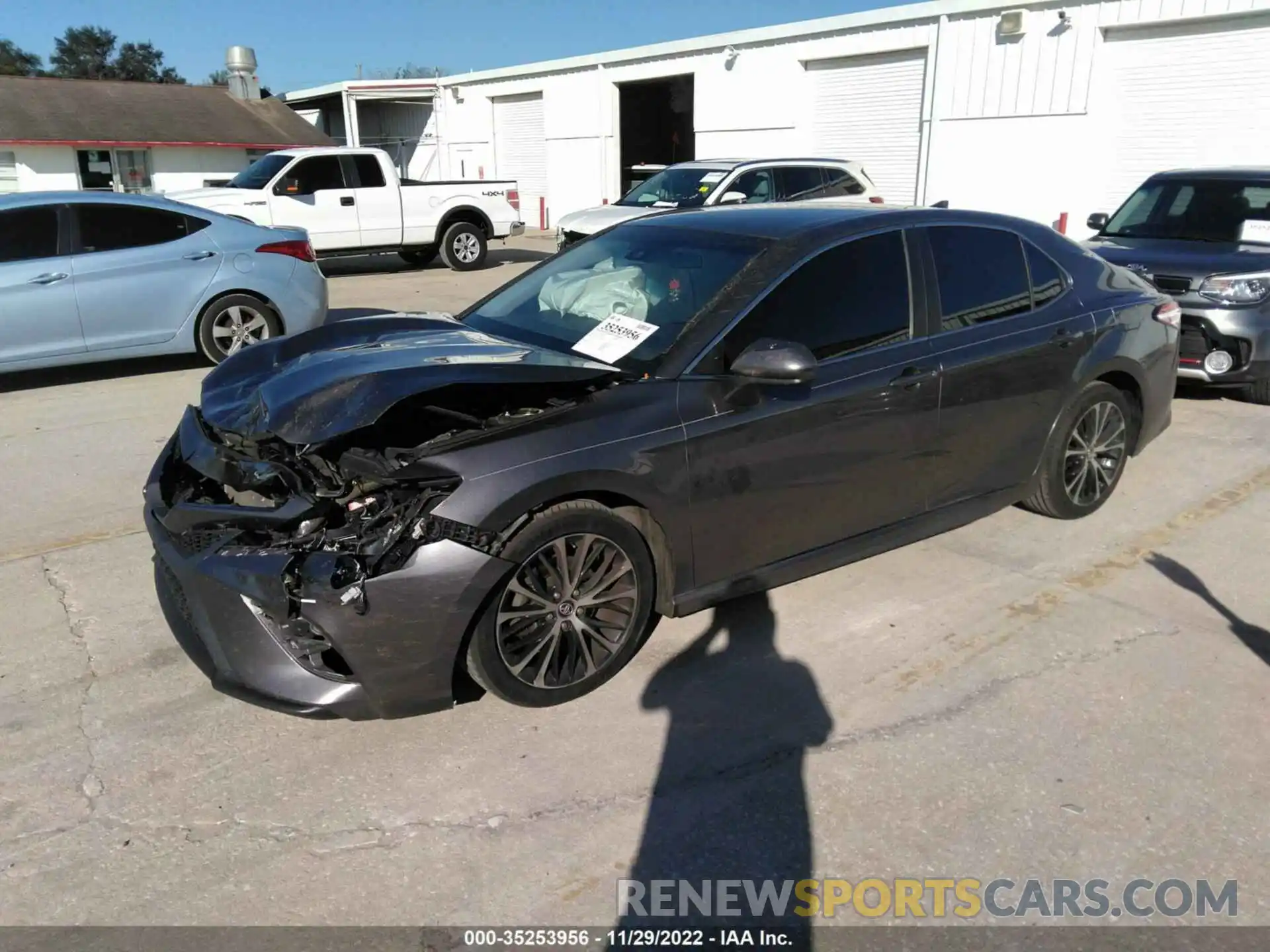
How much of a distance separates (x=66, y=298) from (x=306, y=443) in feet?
19.1

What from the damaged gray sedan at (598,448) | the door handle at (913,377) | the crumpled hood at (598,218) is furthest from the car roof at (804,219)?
the crumpled hood at (598,218)

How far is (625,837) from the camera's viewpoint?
114 inches

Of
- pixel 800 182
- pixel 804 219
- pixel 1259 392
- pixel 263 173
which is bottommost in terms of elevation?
pixel 1259 392

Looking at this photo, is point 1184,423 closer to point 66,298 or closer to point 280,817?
point 280,817

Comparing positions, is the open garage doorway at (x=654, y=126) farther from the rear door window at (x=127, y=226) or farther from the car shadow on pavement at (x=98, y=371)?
the rear door window at (x=127, y=226)

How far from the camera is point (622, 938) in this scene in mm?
2551

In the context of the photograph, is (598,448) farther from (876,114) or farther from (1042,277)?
(876,114)

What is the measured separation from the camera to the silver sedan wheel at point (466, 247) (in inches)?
656

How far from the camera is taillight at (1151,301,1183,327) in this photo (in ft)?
17.6

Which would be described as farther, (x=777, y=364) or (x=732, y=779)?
(x=777, y=364)

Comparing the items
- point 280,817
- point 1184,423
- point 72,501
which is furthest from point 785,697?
point 1184,423

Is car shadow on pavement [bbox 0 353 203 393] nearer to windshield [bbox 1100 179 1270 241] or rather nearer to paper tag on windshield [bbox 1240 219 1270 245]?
windshield [bbox 1100 179 1270 241]

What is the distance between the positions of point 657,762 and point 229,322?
701 cm

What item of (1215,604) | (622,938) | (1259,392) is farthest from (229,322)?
(1259,392)
